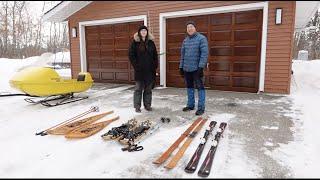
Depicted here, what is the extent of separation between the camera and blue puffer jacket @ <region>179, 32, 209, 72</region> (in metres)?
4.50

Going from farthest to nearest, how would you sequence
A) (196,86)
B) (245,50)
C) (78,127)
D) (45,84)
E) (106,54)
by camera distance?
(106,54)
(245,50)
(45,84)
(196,86)
(78,127)

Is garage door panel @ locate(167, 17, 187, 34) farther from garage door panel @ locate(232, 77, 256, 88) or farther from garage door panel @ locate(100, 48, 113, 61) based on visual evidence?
garage door panel @ locate(100, 48, 113, 61)

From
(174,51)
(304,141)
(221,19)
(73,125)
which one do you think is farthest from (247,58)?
(73,125)

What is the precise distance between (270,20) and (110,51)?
510 cm

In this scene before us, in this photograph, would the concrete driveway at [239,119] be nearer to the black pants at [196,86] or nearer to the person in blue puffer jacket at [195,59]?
the black pants at [196,86]

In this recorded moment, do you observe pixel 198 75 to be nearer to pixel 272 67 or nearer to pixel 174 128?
pixel 174 128

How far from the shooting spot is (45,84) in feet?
18.0

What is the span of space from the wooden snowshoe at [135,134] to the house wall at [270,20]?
13.5 ft

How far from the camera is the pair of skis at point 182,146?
2.73 m

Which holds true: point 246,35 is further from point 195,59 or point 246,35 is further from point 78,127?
point 78,127

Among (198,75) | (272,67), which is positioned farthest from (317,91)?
(198,75)

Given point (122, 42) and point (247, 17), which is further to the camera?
point (122, 42)

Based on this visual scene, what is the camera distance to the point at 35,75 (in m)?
5.40

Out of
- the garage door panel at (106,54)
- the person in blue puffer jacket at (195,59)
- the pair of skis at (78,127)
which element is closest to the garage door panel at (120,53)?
the garage door panel at (106,54)
